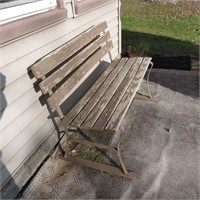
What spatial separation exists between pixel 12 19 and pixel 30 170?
1567 mm

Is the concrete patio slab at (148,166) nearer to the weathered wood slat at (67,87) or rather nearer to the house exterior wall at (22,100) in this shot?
the house exterior wall at (22,100)

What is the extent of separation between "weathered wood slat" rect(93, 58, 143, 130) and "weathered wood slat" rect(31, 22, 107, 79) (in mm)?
724

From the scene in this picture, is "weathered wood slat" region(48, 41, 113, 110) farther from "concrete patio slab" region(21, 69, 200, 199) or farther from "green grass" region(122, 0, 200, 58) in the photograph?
"green grass" region(122, 0, 200, 58)

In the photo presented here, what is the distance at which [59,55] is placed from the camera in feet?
10.2

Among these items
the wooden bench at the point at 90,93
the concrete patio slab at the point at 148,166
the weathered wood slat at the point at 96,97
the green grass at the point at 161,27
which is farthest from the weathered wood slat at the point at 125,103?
the green grass at the point at 161,27

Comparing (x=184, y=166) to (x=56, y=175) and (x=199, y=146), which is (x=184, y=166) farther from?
(x=56, y=175)

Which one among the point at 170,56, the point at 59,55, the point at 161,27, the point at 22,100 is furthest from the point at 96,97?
the point at 161,27

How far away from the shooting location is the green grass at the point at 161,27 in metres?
6.51

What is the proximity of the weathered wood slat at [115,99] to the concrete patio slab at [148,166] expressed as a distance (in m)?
0.55

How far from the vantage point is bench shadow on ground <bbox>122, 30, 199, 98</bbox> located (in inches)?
181

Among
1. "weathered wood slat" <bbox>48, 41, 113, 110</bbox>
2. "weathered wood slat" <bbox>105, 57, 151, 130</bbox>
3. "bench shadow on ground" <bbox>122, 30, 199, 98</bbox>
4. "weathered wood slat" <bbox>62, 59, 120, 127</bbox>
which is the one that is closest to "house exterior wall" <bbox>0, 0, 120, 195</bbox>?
"weathered wood slat" <bbox>48, 41, 113, 110</bbox>

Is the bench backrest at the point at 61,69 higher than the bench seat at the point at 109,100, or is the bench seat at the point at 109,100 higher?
the bench backrest at the point at 61,69

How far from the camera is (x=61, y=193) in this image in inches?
110

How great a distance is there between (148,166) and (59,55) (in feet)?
5.12
